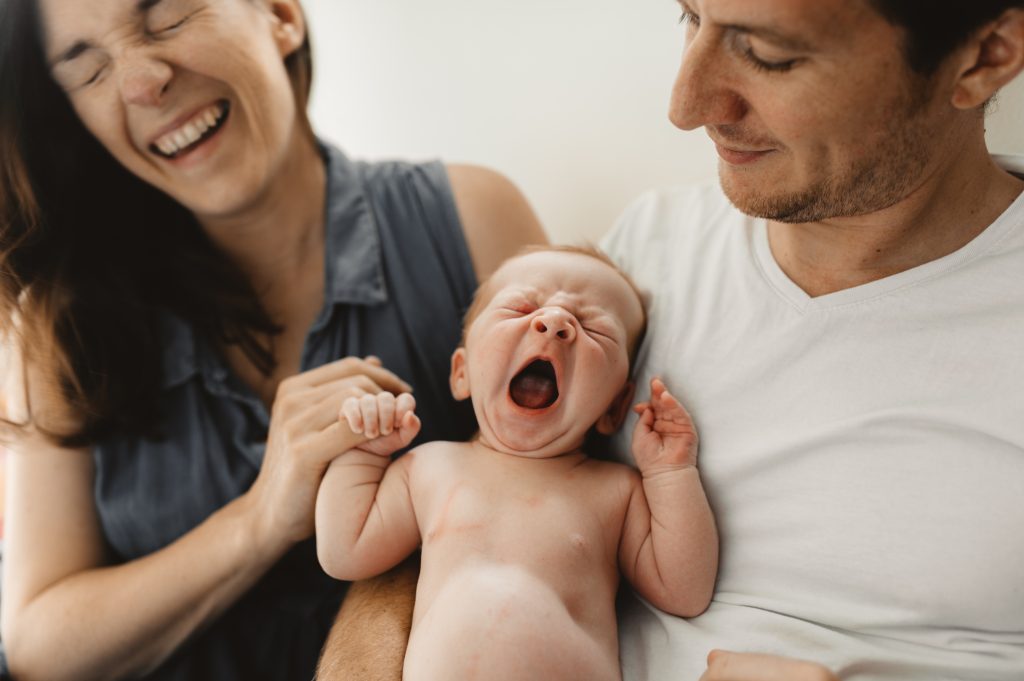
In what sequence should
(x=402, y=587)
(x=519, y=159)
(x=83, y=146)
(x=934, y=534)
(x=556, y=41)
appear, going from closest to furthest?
(x=934, y=534), (x=402, y=587), (x=83, y=146), (x=556, y=41), (x=519, y=159)

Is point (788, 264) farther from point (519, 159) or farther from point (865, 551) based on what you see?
point (519, 159)

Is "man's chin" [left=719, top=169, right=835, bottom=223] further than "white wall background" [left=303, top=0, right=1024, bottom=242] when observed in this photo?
No

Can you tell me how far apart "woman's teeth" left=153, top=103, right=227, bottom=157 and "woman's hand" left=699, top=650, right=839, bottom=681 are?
4.17 ft

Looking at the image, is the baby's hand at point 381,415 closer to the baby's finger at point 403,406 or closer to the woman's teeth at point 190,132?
the baby's finger at point 403,406

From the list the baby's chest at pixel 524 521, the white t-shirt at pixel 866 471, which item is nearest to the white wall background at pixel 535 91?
the white t-shirt at pixel 866 471

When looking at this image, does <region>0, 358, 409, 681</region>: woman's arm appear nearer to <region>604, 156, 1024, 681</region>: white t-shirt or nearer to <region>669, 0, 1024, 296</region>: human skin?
<region>604, 156, 1024, 681</region>: white t-shirt

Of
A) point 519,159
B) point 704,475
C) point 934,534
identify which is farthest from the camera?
point 519,159

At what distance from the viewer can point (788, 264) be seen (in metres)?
1.26

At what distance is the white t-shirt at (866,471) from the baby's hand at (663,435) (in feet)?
0.15

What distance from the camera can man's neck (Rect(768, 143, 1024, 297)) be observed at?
1.11 meters

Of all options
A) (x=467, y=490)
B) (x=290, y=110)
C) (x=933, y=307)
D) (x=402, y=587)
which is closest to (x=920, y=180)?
(x=933, y=307)

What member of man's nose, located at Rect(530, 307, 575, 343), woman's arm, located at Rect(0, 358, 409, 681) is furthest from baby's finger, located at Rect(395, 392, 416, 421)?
man's nose, located at Rect(530, 307, 575, 343)

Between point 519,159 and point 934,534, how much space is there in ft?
4.72

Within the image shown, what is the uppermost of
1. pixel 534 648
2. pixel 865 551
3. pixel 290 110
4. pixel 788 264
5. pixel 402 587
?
pixel 290 110
